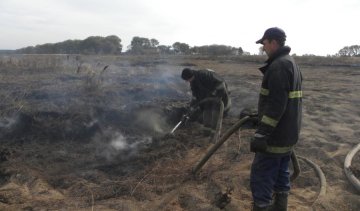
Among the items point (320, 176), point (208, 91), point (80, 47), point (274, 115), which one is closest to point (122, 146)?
point (208, 91)

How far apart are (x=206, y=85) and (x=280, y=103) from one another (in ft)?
15.4

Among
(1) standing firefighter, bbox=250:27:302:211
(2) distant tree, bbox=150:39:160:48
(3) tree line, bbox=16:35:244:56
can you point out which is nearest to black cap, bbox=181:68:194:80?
(1) standing firefighter, bbox=250:27:302:211

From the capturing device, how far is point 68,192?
197 inches

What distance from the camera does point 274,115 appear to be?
351 cm

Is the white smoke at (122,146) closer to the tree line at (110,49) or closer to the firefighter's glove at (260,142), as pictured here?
the firefighter's glove at (260,142)

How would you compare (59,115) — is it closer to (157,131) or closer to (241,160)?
(157,131)

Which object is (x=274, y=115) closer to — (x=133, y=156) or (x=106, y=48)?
(x=133, y=156)

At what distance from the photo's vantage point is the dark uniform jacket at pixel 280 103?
11.5 feet

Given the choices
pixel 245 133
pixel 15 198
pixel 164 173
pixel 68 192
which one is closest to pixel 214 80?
pixel 245 133

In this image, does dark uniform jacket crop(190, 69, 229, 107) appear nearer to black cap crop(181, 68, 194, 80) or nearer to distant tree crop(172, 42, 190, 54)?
black cap crop(181, 68, 194, 80)

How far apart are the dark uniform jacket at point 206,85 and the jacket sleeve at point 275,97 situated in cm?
451

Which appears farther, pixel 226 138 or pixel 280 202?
pixel 226 138

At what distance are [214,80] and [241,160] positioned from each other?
2.60m

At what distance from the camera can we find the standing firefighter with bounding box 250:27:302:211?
3.50 m
